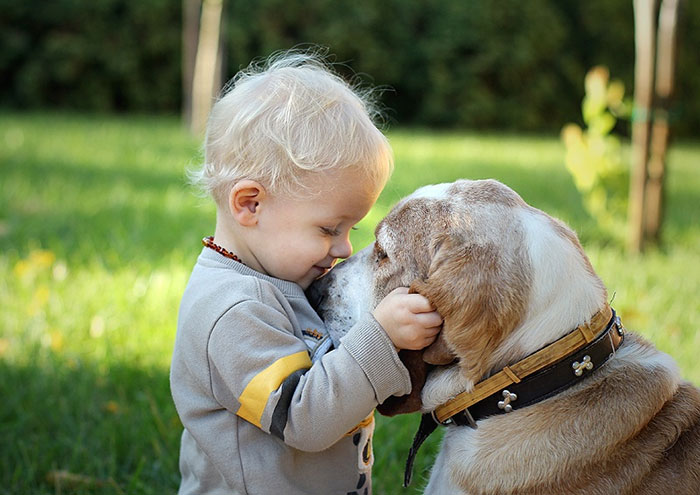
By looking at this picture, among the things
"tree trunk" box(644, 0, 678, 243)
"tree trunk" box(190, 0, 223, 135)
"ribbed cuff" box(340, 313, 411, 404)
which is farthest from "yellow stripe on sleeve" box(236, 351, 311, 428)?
"tree trunk" box(190, 0, 223, 135)

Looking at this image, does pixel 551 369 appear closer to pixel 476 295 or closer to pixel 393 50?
pixel 476 295

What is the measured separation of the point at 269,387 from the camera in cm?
238

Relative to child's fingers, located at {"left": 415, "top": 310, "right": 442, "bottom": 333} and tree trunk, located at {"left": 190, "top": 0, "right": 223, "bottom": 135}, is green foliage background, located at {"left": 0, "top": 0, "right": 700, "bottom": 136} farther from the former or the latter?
child's fingers, located at {"left": 415, "top": 310, "right": 442, "bottom": 333}

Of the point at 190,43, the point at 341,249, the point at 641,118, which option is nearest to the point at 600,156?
the point at 641,118

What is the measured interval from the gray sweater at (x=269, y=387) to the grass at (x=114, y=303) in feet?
2.24

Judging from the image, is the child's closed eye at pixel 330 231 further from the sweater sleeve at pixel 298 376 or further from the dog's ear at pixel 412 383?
the dog's ear at pixel 412 383

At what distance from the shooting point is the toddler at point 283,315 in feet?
7.75

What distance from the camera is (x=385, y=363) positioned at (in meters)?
2.35

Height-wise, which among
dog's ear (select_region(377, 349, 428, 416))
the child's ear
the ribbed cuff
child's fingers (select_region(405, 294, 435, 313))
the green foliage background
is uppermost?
the child's ear

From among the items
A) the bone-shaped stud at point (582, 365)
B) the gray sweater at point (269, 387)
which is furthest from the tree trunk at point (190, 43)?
the bone-shaped stud at point (582, 365)

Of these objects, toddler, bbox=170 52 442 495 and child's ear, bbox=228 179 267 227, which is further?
child's ear, bbox=228 179 267 227

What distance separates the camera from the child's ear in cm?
264

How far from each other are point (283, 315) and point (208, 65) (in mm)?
12107

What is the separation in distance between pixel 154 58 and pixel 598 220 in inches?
593
